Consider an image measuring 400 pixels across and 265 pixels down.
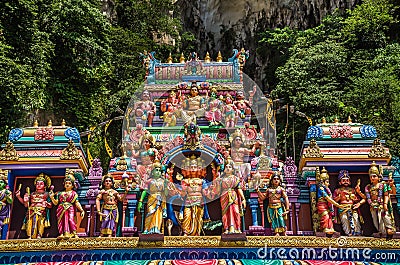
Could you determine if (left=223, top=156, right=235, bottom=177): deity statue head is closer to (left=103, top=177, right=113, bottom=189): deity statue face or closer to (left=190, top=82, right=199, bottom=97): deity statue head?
(left=103, top=177, right=113, bottom=189): deity statue face

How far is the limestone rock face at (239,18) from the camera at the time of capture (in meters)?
30.6

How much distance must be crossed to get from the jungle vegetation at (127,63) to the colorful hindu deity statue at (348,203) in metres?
8.55

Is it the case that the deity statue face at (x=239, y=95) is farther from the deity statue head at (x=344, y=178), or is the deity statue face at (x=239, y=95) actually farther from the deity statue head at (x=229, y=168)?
the deity statue head at (x=344, y=178)

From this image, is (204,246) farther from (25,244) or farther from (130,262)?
(25,244)

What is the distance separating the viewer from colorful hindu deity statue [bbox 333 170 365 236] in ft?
30.5

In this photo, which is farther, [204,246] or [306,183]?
[306,183]

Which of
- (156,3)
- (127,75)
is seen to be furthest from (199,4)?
(127,75)

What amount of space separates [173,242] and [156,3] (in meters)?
21.7

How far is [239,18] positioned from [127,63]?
1129 cm

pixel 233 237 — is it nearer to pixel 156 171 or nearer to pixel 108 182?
pixel 156 171

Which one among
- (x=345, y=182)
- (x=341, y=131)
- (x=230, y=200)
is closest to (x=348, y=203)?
(x=345, y=182)

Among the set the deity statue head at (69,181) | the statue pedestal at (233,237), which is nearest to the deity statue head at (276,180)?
the statue pedestal at (233,237)

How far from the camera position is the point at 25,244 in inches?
351

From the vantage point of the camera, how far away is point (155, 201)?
29.6 feet
